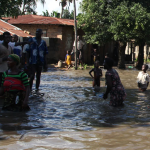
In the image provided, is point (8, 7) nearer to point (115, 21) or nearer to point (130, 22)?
point (130, 22)

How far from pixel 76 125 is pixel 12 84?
1429 millimetres

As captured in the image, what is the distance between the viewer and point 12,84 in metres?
6.17

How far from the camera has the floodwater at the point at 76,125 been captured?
4.62 metres

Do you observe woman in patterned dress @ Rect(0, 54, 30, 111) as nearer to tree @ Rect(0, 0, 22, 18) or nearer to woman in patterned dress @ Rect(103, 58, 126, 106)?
woman in patterned dress @ Rect(103, 58, 126, 106)

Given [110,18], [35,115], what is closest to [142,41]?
[110,18]

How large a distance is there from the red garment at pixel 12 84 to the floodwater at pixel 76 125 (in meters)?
0.56

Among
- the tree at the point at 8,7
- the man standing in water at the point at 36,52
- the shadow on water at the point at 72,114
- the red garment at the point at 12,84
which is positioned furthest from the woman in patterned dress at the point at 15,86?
the tree at the point at 8,7

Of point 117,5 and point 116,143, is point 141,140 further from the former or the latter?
point 117,5

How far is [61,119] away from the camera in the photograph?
6.32m

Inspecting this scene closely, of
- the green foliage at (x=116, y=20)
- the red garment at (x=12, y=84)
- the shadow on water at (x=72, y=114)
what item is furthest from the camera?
the green foliage at (x=116, y=20)

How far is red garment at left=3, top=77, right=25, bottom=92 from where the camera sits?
6172 mm

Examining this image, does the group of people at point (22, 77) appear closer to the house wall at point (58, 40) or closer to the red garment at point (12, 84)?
the red garment at point (12, 84)

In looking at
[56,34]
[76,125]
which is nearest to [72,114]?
[76,125]

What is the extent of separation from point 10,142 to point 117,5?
1862 cm
